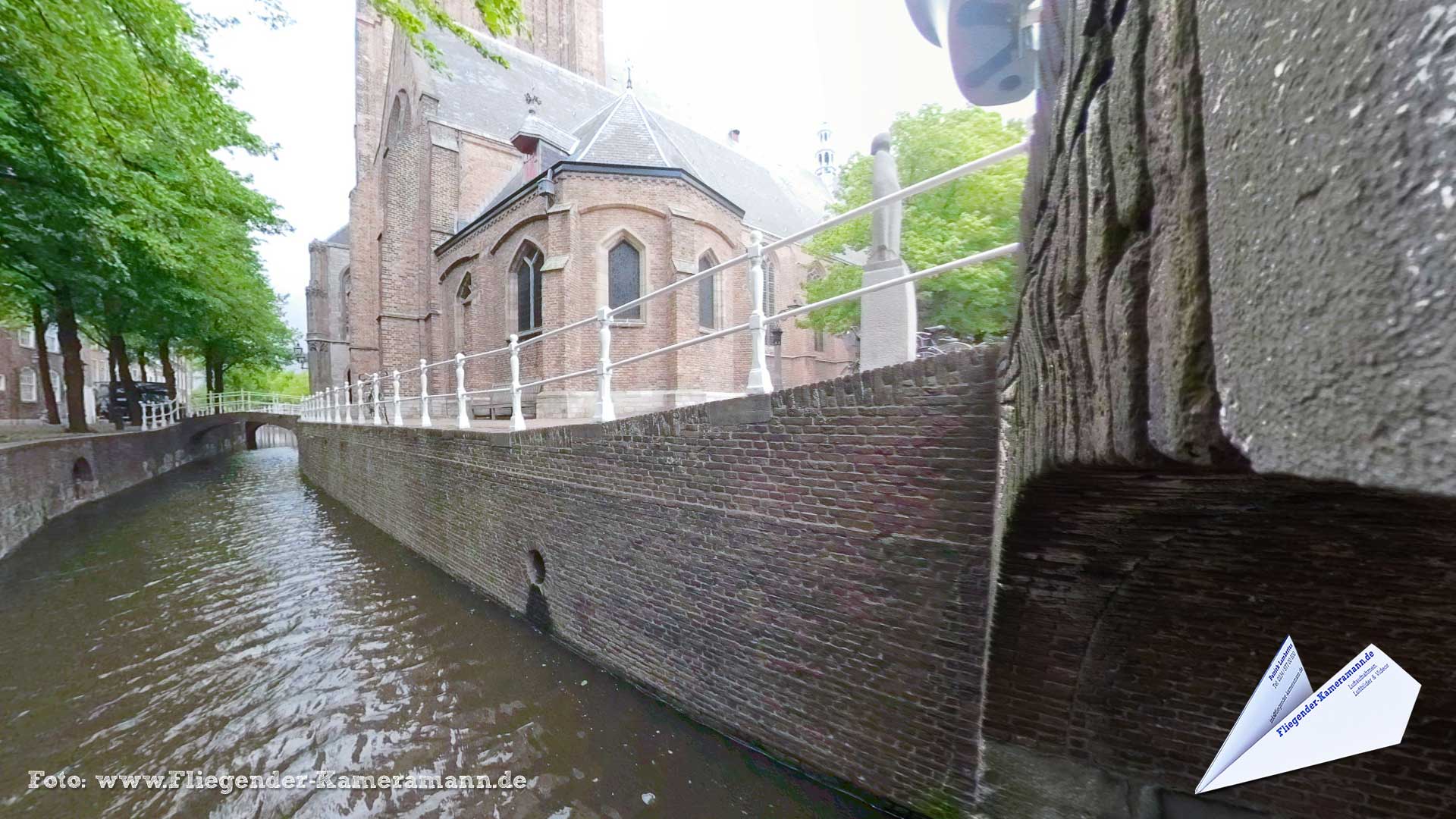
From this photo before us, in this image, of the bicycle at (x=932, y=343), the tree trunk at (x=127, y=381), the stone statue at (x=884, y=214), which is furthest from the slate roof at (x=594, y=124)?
the tree trunk at (x=127, y=381)

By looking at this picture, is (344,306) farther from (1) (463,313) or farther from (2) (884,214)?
(2) (884,214)

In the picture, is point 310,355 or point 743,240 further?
point 310,355

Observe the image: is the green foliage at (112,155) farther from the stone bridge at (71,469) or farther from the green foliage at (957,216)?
the green foliage at (957,216)

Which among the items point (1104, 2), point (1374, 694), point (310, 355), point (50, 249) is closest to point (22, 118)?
point (50, 249)

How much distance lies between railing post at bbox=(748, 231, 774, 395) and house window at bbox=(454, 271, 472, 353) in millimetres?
13209

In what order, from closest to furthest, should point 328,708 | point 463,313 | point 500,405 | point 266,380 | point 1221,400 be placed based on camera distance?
point 1221,400 < point 328,708 < point 500,405 < point 463,313 < point 266,380

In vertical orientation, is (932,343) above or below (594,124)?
below

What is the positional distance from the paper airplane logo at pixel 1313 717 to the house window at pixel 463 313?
1589 centimetres

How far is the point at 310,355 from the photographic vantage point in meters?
34.3

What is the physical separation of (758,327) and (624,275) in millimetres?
9370

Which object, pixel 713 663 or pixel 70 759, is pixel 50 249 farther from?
pixel 713 663

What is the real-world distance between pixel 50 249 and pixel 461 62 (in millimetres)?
12352

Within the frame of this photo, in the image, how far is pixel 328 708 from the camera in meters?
4.36

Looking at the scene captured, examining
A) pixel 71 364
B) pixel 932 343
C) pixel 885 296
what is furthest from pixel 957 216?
pixel 71 364
